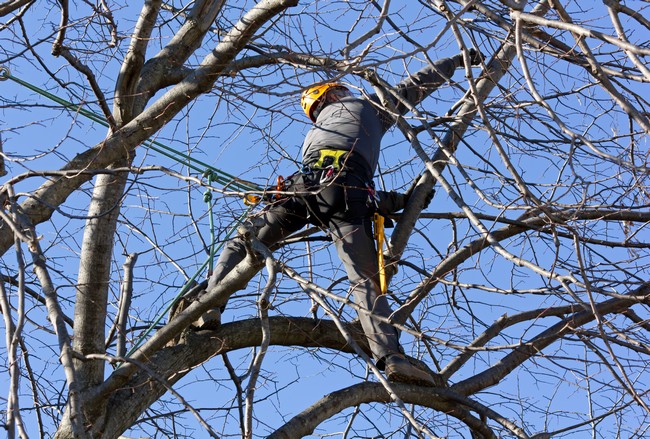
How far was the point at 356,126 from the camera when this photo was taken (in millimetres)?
5402

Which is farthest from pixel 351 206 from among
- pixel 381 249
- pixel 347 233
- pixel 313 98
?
pixel 313 98

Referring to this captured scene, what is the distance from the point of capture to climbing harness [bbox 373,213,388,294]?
16.3 feet

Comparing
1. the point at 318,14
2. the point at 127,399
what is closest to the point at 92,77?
the point at 318,14

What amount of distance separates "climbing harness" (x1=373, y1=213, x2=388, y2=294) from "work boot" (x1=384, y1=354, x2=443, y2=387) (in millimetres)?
326

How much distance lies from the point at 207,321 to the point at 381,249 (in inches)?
35.9

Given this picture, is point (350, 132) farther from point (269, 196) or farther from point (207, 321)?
point (207, 321)

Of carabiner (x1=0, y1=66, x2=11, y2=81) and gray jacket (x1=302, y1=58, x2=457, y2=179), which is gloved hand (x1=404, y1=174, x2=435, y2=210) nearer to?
gray jacket (x1=302, y1=58, x2=457, y2=179)

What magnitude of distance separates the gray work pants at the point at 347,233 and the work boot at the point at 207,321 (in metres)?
0.15

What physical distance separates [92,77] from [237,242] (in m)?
1.15

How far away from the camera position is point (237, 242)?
5.34m

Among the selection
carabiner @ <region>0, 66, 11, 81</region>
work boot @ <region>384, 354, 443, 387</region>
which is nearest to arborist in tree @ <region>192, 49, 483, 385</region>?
work boot @ <region>384, 354, 443, 387</region>

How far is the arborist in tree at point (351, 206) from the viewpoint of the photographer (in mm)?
4969

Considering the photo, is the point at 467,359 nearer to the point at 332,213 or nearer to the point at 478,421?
the point at 478,421

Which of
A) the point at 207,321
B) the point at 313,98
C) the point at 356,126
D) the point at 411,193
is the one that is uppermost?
the point at 313,98
